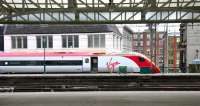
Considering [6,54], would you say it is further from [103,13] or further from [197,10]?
[197,10]

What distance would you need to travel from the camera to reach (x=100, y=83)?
21703 mm

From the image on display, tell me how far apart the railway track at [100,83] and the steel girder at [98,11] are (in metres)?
3.84

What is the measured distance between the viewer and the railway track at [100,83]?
66.2 ft

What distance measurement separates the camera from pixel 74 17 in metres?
19.2

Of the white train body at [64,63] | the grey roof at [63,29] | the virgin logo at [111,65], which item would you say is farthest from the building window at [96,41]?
the virgin logo at [111,65]

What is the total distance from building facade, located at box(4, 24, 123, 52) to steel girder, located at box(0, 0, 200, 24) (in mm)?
28148

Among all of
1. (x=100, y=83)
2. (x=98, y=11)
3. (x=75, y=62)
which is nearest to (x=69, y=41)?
(x=75, y=62)

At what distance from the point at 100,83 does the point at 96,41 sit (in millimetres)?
27518

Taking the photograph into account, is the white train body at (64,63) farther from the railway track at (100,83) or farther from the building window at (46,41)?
the railway track at (100,83)

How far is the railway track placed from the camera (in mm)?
20172

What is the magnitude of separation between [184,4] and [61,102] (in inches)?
331

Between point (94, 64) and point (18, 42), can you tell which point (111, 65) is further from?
point (18, 42)

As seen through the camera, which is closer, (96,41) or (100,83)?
(100,83)

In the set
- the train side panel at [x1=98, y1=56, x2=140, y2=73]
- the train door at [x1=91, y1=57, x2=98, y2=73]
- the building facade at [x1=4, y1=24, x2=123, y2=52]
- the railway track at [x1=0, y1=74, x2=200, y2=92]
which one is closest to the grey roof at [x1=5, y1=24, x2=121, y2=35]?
the building facade at [x1=4, y1=24, x2=123, y2=52]
